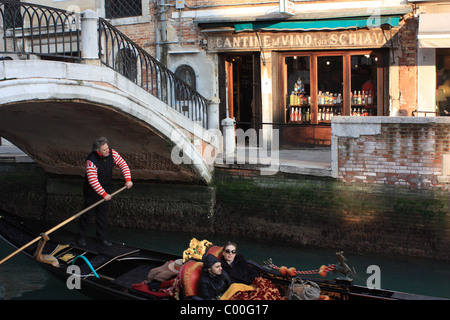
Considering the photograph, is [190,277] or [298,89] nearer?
[190,277]

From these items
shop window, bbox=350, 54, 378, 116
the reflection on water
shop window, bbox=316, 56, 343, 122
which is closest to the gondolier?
the reflection on water

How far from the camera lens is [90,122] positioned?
6.88 m

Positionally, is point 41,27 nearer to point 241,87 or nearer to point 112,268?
point 241,87

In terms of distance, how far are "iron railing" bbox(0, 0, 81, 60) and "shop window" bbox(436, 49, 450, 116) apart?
4.50 m

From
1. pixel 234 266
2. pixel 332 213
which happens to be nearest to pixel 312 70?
pixel 332 213

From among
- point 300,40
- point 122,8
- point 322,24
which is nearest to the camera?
point 322,24

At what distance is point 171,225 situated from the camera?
7762 mm

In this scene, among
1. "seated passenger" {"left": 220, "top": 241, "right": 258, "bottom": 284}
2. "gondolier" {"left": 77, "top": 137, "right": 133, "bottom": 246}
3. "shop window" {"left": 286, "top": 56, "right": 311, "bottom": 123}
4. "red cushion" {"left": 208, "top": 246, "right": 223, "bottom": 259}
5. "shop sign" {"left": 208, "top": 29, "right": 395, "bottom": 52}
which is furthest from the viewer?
"shop window" {"left": 286, "top": 56, "right": 311, "bottom": 123}

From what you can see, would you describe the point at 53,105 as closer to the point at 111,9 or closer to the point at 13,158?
the point at 13,158

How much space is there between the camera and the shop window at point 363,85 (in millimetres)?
8266

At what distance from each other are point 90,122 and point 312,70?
129 inches

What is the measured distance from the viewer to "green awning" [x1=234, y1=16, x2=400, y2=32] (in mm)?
7758

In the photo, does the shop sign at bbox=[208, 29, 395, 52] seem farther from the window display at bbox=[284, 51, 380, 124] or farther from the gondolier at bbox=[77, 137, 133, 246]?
the gondolier at bbox=[77, 137, 133, 246]

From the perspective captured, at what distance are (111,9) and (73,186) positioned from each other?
109 inches
